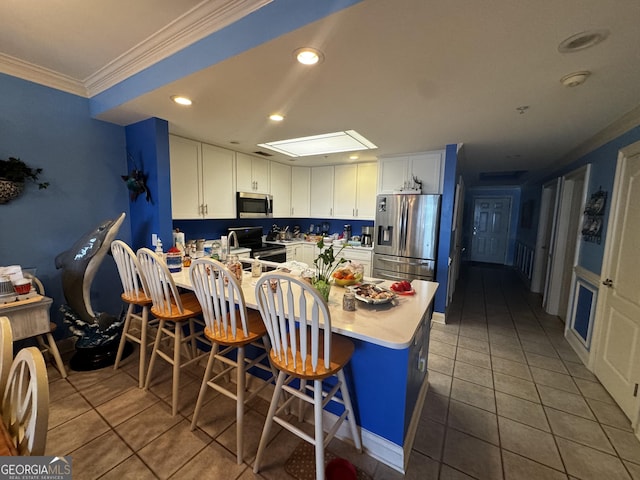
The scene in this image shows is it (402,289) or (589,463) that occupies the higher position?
(402,289)

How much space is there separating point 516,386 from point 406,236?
1952 mm

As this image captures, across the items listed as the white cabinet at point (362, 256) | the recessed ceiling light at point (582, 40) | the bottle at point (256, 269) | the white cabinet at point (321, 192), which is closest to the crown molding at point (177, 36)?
the recessed ceiling light at point (582, 40)

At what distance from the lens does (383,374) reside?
151 cm

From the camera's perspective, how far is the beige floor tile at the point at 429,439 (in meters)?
1.63

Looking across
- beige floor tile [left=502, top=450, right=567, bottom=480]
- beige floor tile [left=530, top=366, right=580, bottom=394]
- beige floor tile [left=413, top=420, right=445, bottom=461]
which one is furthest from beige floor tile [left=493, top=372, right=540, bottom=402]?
beige floor tile [left=413, top=420, right=445, bottom=461]

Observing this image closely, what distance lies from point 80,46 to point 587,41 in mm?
3103

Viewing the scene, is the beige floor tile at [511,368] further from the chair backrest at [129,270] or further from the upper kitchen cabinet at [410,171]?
the chair backrest at [129,270]

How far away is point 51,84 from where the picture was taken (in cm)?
233

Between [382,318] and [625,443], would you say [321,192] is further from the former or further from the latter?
[625,443]

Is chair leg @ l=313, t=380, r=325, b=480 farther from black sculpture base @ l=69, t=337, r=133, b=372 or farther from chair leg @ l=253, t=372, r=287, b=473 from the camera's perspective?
black sculpture base @ l=69, t=337, r=133, b=372

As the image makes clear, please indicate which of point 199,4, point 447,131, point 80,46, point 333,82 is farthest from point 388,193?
point 80,46

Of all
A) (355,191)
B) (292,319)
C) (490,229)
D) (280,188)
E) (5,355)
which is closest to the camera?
(5,355)

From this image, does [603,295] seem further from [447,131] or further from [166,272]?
[166,272]

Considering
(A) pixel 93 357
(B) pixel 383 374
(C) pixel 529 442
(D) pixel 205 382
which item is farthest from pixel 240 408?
(C) pixel 529 442
